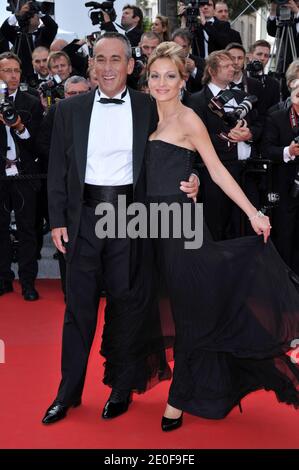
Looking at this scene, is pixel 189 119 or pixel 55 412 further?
pixel 55 412

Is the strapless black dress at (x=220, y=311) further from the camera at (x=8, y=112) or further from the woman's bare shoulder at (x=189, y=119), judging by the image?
the camera at (x=8, y=112)

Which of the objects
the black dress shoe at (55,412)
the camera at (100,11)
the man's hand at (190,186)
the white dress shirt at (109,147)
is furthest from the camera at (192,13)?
the black dress shoe at (55,412)

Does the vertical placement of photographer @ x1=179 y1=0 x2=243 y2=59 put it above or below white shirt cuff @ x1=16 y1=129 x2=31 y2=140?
above

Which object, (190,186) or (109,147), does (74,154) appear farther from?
(190,186)

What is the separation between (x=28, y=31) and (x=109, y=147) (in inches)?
181

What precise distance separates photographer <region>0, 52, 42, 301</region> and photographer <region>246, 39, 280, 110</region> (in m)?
2.00

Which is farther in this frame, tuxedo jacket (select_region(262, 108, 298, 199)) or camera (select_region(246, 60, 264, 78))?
camera (select_region(246, 60, 264, 78))

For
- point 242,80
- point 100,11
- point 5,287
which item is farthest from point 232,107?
point 100,11

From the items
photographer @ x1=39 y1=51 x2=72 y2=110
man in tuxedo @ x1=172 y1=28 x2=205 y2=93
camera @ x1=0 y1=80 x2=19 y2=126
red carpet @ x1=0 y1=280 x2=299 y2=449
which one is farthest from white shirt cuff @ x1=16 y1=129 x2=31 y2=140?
red carpet @ x1=0 y1=280 x2=299 y2=449

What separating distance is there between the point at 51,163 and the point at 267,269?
1114mm

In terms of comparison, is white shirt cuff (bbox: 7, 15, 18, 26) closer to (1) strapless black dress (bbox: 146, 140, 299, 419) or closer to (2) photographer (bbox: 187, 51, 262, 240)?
(2) photographer (bbox: 187, 51, 262, 240)

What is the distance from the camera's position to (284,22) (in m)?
7.27

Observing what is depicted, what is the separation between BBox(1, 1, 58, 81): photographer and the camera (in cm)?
719
